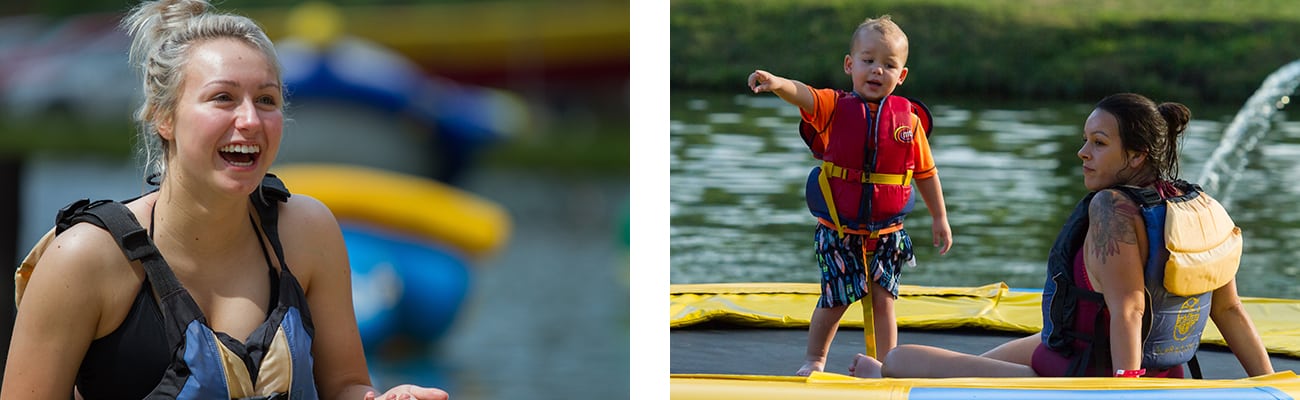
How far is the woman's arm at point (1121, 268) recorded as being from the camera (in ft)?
9.21

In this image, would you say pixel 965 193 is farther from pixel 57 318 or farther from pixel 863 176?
pixel 57 318

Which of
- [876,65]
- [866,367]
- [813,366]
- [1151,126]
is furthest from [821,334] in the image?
[1151,126]

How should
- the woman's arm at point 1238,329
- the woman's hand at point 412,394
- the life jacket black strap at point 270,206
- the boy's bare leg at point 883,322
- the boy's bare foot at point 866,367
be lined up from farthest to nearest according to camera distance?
the boy's bare leg at point 883,322 < the boy's bare foot at point 866,367 < the woman's arm at point 1238,329 < the life jacket black strap at point 270,206 < the woman's hand at point 412,394

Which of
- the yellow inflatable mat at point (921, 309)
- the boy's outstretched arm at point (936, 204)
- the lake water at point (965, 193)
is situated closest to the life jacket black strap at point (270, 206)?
the boy's outstretched arm at point (936, 204)

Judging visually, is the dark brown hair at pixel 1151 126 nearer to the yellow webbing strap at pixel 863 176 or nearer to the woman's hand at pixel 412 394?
the yellow webbing strap at pixel 863 176

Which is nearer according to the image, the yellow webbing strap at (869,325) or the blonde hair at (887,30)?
the blonde hair at (887,30)

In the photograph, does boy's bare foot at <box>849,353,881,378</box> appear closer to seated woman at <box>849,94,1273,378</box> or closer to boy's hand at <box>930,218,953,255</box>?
seated woman at <box>849,94,1273,378</box>

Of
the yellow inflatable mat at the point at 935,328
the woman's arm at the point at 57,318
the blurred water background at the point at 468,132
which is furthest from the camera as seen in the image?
the blurred water background at the point at 468,132

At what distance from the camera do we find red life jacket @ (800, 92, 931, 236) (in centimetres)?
346

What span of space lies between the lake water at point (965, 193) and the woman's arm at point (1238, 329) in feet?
10.4

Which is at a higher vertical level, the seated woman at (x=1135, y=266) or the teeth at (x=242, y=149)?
the teeth at (x=242, y=149)

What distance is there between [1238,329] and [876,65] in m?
1.01

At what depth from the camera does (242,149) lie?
1.97m

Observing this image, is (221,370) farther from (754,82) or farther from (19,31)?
(19,31)
